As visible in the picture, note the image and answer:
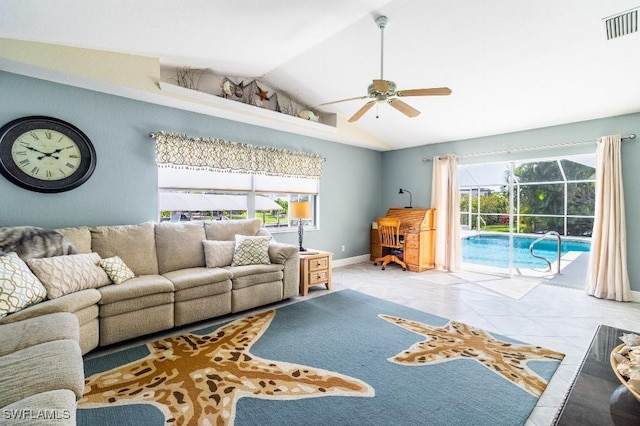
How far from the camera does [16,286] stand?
207 centimetres

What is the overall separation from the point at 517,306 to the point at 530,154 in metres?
2.52

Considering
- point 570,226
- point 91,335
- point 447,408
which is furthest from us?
point 570,226

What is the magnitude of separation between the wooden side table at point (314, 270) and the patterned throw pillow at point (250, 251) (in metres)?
0.61

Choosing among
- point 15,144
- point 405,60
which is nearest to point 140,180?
point 15,144

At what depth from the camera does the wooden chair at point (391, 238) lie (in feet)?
18.2

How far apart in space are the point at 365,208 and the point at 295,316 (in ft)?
11.7

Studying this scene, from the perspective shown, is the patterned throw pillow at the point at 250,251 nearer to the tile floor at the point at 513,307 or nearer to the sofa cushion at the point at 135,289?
the tile floor at the point at 513,307

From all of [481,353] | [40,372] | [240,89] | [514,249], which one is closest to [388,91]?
[240,89]

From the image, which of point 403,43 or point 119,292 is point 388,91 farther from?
point 119,292

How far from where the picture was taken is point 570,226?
22.7 ft

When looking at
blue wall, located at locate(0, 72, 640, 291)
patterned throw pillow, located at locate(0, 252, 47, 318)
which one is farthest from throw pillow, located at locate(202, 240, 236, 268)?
patterned throw pillow, located at locate(0, 252, 47, 318)

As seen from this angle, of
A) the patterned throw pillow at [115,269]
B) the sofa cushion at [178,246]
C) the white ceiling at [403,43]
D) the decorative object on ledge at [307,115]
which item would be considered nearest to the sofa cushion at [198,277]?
the sofa cushion at [178,246]

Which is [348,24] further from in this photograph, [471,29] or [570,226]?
[570,226]

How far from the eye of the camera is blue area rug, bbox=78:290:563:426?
177 cm
